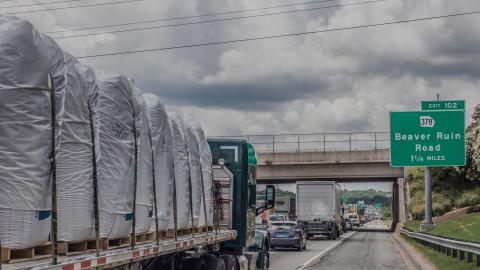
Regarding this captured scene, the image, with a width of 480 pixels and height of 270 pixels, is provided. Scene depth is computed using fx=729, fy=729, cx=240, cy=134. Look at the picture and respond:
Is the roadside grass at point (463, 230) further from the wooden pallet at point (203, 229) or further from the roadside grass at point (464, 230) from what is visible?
the wooden pallet at point (203, 229)

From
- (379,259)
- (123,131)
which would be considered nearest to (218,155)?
(123,131)

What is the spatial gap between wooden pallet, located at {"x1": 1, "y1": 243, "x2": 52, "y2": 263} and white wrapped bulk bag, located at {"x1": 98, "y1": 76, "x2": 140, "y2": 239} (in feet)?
3.20

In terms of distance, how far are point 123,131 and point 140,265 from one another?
164 cm

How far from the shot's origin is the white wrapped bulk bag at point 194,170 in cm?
984

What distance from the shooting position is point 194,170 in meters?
10.0

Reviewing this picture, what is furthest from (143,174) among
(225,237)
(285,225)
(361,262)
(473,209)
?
(473,209)

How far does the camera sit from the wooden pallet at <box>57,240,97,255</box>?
18.6 feet

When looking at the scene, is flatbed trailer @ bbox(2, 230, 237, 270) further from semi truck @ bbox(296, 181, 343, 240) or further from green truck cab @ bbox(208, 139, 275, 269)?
semi truck @ bbox(296, 181, 343, 240)

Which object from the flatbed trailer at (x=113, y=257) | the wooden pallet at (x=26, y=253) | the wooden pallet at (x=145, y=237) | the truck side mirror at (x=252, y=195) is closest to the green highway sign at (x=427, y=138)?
the truck side mirror at (x=252, y=195)

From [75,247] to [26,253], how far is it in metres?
0.95

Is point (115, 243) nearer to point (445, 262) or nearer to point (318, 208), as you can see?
point (445, 262)

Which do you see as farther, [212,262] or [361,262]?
[361,262]

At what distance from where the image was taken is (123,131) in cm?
684

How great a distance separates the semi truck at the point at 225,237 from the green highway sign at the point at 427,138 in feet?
51.3
